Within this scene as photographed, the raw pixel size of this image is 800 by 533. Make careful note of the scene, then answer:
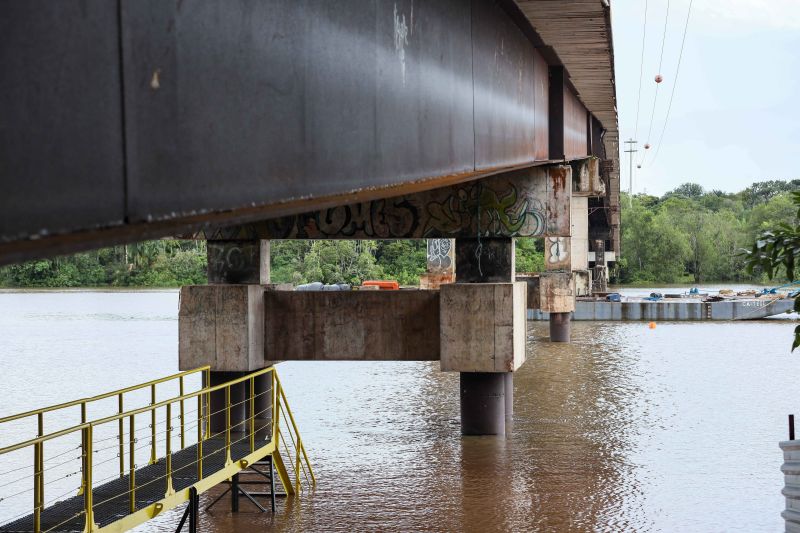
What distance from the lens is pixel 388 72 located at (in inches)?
265

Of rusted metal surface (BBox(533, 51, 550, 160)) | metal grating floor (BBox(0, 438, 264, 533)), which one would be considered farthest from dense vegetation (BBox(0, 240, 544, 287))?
metal grating floor (BBox(0, 438, 264, 533))

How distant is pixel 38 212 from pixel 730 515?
1398cm

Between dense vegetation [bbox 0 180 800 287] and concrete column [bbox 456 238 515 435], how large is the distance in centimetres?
3593

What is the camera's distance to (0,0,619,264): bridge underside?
8.96 ft

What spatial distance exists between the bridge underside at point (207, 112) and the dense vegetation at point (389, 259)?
48.2m

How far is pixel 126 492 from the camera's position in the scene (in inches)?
421

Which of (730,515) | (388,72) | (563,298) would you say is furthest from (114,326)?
(388,72)

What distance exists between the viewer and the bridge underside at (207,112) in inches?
108

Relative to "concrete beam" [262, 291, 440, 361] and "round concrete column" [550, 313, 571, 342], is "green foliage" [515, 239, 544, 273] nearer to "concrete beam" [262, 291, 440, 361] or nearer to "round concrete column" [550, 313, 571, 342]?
"round concrete column" [550, 313, 571, 342]

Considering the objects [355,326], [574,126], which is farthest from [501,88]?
[574,126]

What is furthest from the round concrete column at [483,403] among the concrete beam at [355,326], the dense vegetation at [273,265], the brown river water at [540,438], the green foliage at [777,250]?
the dense vegetation at [273,265]

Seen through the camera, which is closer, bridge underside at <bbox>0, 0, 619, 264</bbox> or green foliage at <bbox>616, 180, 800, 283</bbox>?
bridge underside at <bbox>0, 0, 619, 264</bbox>

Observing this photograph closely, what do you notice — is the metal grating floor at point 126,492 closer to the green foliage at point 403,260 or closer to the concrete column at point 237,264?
the concrete column at point 237,264

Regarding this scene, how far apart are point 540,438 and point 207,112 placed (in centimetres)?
1767
